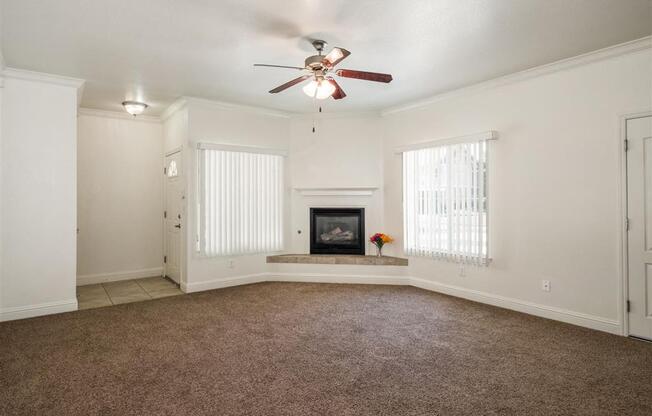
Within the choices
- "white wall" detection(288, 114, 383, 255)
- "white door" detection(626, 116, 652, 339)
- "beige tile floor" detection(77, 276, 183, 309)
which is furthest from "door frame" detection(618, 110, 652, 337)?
"beige tile floor" detection(77, 276, 183, 309)

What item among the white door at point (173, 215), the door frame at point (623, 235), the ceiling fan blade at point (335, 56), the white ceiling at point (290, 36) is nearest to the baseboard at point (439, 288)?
the door frame at point (623, 235)

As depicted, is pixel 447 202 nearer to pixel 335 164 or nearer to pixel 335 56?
pixel 335 164

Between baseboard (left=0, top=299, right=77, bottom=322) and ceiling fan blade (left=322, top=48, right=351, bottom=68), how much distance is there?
161 inches

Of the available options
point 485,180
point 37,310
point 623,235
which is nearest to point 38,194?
point 37,310

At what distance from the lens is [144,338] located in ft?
11.5

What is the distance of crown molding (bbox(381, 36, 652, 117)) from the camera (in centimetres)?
339

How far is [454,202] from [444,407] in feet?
9.96

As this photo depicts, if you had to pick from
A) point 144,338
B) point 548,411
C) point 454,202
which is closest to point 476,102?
point 454,202

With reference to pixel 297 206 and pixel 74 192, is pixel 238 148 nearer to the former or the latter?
pixel 297 206

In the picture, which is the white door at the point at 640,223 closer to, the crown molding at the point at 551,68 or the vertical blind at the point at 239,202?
the crown molding at the point at 551,68

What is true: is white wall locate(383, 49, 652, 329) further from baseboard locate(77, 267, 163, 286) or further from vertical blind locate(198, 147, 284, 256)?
baseboard locate(77, 267, 163, 286)

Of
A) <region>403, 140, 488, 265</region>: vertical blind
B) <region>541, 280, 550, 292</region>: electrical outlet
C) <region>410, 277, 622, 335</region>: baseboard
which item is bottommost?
<region>410, 277, 622, 335</region>: baseboard

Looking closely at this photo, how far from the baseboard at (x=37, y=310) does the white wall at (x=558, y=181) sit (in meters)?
4.87

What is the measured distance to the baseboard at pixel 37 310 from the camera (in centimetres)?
405
